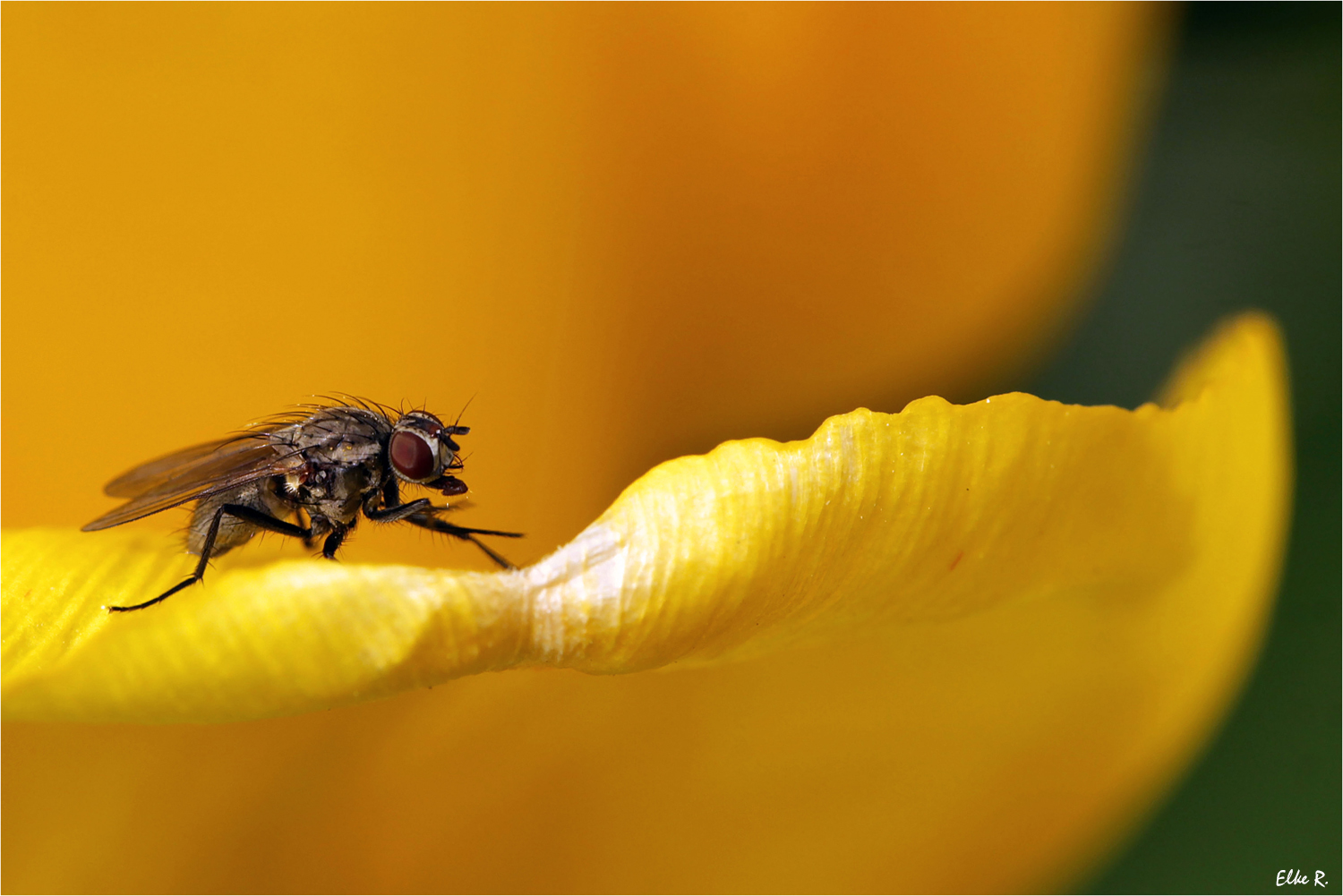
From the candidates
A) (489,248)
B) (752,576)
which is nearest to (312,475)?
(489,248)

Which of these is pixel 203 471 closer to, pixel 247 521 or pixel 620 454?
pixel 247 521

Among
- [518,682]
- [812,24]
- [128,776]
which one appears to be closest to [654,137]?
[812,24]

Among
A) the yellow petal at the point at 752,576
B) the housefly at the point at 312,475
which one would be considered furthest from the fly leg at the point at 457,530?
the yellow petal at the point at 752,576

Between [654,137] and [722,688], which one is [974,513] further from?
[654,137]

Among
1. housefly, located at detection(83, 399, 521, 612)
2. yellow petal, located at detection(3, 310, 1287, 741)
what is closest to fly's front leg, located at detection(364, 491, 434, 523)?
housefly, located at detection(83, 399, 521, 612)

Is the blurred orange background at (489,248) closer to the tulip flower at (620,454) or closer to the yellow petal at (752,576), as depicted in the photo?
the tulip flower at (620,454)

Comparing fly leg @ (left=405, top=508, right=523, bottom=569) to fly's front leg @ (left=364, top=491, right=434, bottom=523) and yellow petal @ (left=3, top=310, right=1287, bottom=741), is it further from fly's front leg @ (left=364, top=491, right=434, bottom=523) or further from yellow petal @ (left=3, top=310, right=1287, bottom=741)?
yellow petal @ (left=3, top=310, right=1287, bottom=741)
